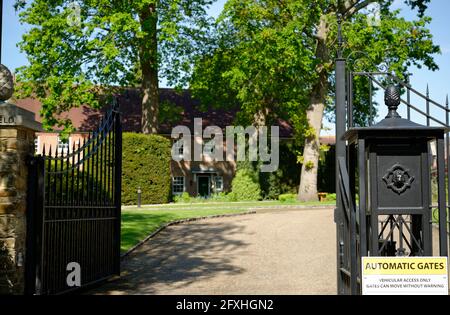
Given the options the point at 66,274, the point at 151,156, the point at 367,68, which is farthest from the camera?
the point at 151,156

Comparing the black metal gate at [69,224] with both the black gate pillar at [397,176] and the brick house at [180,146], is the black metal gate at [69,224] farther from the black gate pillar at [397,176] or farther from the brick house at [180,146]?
the brick house at [180,146]

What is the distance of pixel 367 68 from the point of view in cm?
2756

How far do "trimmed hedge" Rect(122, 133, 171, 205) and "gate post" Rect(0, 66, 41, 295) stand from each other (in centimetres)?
2657

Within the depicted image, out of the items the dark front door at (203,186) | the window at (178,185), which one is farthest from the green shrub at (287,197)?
the window at (178,185)

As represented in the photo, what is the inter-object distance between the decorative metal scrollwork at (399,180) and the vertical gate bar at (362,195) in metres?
0.23

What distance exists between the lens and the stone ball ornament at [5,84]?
733 cm

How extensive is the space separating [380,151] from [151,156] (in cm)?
2972

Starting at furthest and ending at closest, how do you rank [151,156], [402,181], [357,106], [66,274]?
[357,106] < [151,156] < [66,274] < [402,181]

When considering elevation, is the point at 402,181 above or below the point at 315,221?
above

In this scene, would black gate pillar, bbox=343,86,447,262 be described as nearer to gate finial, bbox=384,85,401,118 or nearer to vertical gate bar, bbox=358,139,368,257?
vertical gate bar, bbox=358,139,368,257

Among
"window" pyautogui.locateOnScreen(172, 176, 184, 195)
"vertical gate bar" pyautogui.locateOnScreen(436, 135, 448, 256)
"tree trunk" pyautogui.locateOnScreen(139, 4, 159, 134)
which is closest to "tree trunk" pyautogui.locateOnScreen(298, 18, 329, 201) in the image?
"tree trunk" pyautogui.locateOnScreen(139, 4, 159, 134)

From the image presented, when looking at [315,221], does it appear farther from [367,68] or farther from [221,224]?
[367,68]

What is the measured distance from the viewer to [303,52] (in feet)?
96.7
